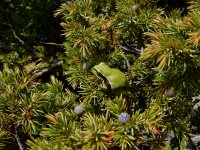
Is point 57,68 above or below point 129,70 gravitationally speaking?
below

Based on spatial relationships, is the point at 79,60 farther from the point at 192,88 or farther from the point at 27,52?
the point at 27,52

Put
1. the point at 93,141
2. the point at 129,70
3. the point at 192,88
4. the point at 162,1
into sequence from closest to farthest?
the point at 93,141, the point at 192,88, the point at 129,70, the point at 162,1

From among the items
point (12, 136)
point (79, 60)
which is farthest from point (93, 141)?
point (79, 60)

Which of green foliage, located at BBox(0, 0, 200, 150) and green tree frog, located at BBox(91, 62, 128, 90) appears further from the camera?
green tree frog, located at BBox(91, 62, 128, 90)

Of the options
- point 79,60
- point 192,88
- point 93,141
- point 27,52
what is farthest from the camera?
point 27,52

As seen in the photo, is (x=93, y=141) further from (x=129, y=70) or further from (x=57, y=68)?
(x=57, y=68)

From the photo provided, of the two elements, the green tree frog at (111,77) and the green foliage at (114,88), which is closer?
the green foliage at (114,88)

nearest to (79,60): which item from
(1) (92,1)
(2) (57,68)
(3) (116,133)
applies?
(1) (92,1)

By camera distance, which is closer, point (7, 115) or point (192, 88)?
point (192, 88)

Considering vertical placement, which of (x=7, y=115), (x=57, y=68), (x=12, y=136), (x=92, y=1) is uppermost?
(x=92, y=1)
